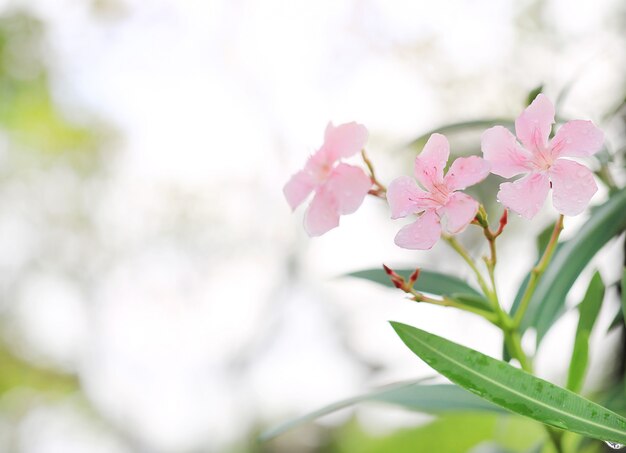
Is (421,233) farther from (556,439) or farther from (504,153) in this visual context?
(556,439)

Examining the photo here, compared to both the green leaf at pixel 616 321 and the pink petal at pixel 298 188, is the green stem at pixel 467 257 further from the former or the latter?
the green leaf at pixel 616 321

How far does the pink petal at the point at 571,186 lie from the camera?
499 millimetres

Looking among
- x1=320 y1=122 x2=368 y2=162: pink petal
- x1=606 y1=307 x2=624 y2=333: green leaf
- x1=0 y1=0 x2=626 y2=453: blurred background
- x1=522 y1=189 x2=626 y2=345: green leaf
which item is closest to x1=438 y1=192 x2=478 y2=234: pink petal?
x1=320 y1=122 x2=368 y2=162: pink petal

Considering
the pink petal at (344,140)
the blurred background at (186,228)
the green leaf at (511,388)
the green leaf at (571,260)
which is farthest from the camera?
the blurred background at (186,228)

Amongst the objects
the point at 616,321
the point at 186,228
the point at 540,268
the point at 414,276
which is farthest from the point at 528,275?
the point at 186,228

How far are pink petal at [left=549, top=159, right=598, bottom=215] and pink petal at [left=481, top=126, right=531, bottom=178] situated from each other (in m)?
0.02

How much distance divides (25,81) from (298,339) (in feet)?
10.3

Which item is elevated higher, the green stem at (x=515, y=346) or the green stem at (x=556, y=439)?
the green stem at (x=515, y=346)

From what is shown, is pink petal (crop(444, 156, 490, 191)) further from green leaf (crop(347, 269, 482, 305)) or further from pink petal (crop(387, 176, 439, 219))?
green leaf (crop(347, 269, 482, 305))

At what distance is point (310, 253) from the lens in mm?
6402

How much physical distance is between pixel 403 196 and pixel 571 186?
11 cm

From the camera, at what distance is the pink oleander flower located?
50cm

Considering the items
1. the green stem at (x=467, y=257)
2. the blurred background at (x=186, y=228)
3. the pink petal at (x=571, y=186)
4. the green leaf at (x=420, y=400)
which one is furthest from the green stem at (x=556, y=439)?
the blurred background at (x=186, y=228)

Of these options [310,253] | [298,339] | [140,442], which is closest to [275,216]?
[310,253]
